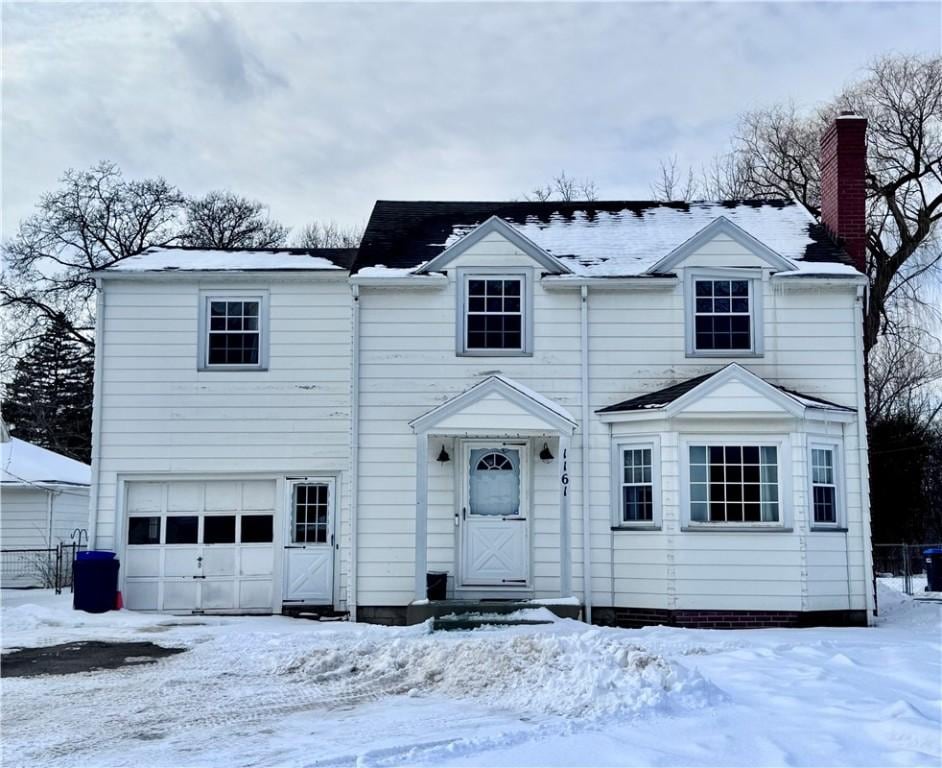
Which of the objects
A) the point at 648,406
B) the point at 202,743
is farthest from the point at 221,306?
the point at 202,743

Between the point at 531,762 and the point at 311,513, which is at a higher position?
the point at 311,513

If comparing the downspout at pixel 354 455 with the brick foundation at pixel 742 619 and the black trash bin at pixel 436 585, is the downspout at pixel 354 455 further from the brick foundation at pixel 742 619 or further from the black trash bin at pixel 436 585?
the brick foundation at pixel 742 619

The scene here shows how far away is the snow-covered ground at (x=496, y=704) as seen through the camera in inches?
313

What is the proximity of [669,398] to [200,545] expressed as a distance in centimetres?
833

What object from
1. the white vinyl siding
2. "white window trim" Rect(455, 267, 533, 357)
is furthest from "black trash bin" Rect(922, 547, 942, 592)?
the white vinyl siding

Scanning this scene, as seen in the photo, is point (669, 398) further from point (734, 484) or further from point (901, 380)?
point (901, 380)

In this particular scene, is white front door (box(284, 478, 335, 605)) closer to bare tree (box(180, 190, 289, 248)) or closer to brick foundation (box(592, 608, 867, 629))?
brick foundation (box(592, 608, 867, 629))

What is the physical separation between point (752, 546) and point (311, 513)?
7287mm

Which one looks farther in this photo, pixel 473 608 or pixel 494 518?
pixel 494 518

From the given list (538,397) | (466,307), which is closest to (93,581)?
(466,307)

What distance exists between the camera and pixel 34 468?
2870 cm

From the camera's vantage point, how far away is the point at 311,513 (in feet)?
58.9

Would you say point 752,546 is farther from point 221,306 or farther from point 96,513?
point 96,513

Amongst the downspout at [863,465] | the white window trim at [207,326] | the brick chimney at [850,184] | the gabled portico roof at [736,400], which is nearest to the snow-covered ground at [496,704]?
the downspout at [863,465]
